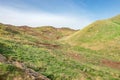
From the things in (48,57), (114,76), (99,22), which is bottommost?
(114,76)

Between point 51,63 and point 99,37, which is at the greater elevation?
point 99,37

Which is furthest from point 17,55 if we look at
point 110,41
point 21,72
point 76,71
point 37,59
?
point 110,41

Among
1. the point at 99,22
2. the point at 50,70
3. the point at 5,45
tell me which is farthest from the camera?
the point at 99,22

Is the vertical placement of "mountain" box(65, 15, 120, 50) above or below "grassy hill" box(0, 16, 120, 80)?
above

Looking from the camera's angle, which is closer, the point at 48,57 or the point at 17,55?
the point at 17,55

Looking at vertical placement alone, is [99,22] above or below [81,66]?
above

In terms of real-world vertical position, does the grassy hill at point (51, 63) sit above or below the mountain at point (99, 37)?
below

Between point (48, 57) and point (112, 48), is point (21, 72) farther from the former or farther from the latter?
point (112, 48)

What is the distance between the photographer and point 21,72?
16453mm

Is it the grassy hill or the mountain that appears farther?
the mountain

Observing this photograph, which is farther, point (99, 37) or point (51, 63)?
point (99, 37)

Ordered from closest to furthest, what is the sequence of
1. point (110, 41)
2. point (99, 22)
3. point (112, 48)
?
point (112, 48) → point (110, 41) → point (99, 22)

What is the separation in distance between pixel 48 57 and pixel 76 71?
462 centimetres

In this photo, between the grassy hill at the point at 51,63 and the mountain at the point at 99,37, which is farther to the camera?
the mountain at the point at 99,37
